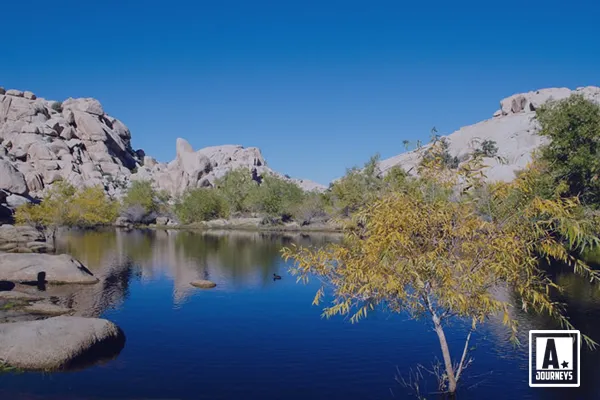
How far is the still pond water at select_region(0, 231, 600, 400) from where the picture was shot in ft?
62.3

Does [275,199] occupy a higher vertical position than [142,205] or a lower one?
higher

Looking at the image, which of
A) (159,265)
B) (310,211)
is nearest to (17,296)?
(159,265)

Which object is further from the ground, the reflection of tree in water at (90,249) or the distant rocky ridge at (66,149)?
the distant rocky ridge at (66,149)

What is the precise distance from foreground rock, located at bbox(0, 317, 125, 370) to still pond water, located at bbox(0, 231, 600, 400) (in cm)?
74

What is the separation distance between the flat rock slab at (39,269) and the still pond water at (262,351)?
2.16 m

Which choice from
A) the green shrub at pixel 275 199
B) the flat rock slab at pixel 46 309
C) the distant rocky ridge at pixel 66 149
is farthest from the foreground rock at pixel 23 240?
the distant rocky ridge at pixel 66 149

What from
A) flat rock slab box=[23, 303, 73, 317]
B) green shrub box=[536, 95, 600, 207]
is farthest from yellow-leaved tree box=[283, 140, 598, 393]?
green shrub box=[536, 95, 600, 207]

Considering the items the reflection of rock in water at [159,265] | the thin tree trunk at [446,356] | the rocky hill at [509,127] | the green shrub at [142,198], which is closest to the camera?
the thin tree trunk at [446,356]

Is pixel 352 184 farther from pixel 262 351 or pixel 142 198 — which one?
pixel 262 351

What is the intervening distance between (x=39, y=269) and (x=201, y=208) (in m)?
92.2

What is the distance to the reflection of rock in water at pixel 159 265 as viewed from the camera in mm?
35750

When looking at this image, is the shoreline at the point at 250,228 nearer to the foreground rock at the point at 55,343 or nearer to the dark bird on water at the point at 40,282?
the dark bird on water at the point at 40,282

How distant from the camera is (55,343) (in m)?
20.9

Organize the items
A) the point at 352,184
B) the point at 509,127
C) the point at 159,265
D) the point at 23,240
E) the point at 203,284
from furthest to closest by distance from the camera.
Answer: the point at 509,127
the point at 352,184
the point at 23,240
the point at 159,265
the point at 203,284
